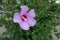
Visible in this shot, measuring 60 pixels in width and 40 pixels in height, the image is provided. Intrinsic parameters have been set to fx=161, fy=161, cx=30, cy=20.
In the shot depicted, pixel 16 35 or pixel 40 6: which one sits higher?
pixel 40 6

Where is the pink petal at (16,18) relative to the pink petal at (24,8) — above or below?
below

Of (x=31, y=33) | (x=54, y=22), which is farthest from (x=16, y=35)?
(x=54, y=22)

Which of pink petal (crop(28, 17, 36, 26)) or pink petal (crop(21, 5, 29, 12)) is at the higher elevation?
pink petal (crop(21, 5, 29, 12))

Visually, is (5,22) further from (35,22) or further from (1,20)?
(35,22)

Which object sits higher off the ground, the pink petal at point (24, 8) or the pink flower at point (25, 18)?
the pink petal at point (24, 8)

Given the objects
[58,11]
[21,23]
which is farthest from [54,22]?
[21,23]
